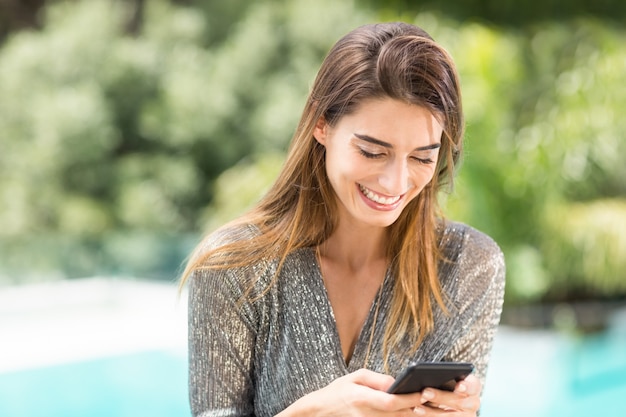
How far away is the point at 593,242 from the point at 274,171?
2909mm

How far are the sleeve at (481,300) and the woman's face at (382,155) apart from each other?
26 cm

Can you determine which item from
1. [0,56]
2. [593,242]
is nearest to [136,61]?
[0,56]

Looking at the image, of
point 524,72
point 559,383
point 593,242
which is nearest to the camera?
point 559,383

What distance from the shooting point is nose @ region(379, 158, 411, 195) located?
1399 millimetres

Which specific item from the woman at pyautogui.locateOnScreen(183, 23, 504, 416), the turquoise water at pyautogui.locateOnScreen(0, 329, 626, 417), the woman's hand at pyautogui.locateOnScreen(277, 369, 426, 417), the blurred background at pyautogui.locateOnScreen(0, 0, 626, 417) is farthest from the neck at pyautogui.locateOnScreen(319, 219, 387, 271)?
the turquoise water at pyautogui.locateOnScreen(0, 329, 626, 417)

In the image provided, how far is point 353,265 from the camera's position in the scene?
1674 millimetres

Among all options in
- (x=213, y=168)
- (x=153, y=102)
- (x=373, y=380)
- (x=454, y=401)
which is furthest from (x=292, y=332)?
(x=213, y=168)

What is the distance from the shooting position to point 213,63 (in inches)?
484

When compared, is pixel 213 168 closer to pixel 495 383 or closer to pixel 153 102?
pixel 153 102

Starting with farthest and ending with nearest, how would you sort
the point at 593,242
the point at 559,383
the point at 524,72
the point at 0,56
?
the point at 0,56 → the point at 524,72 → the point at 593,242 → the point at 559,383

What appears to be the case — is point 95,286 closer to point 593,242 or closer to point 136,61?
point 593,242

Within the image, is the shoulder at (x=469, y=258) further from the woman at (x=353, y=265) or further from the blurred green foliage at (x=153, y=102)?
the blurred green foliage at (x=153, y=102)

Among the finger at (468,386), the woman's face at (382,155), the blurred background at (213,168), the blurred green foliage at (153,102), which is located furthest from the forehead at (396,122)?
the blurred green foliage at (153,102)

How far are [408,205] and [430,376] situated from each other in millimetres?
457
